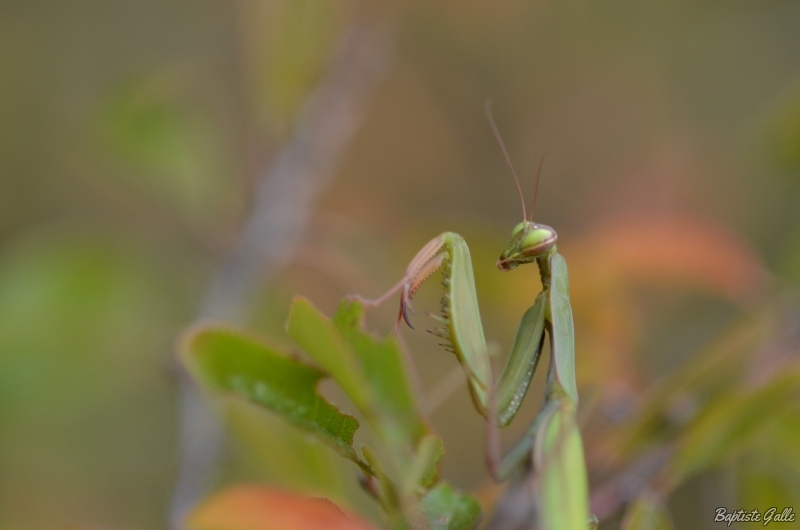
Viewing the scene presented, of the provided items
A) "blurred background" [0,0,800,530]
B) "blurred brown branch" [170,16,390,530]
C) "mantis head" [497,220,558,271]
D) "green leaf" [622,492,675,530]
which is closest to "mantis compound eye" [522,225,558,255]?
"mantis head" [497,220,558,271]

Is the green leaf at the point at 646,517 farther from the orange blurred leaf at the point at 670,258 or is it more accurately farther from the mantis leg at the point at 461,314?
the orange blurred leaf at the point at 670,258

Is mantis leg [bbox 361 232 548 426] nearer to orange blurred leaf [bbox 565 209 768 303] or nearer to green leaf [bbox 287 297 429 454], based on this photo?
green leaf [bbox 287 297 429 454]

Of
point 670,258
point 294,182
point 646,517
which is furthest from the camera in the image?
point 294,182

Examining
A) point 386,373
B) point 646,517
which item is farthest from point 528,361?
point 386,373

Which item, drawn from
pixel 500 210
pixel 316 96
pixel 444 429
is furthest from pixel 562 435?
pixel 500 210

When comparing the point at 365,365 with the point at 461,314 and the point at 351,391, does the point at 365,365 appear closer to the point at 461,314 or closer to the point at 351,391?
the point at 351,391
